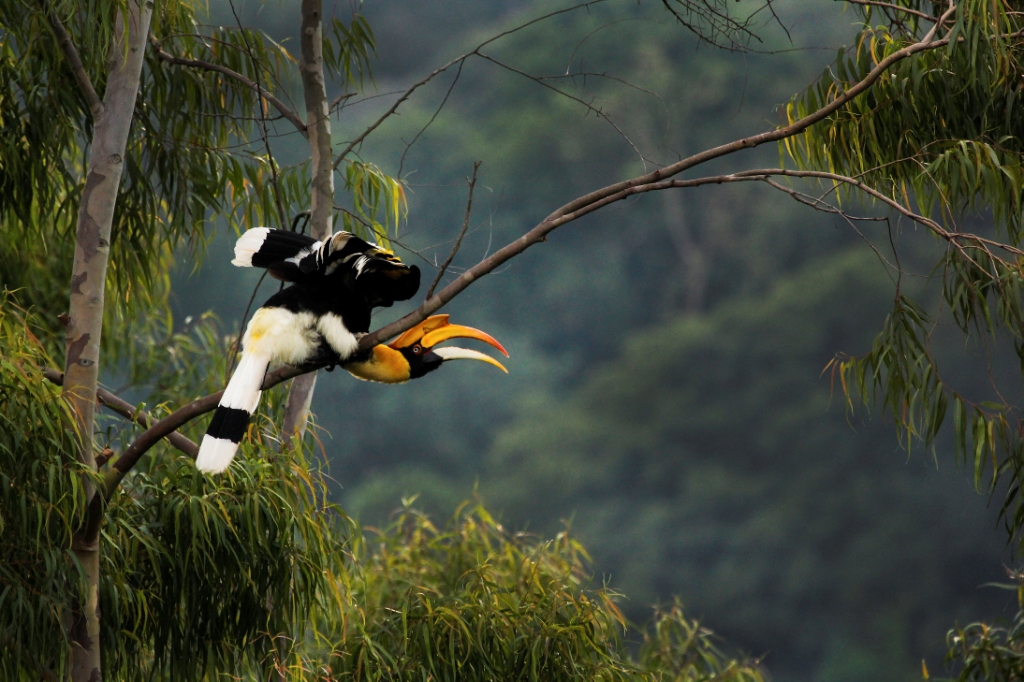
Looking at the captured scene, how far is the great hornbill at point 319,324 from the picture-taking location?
6.33ft

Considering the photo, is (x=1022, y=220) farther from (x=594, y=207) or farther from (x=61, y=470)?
(x=61, y=470)

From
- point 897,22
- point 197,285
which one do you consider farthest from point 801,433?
point 897,22

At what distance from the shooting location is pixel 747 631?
11711mm

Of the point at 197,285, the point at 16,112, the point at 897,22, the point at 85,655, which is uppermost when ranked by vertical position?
the point at 197,285

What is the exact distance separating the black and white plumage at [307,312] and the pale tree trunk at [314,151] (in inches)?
29.4

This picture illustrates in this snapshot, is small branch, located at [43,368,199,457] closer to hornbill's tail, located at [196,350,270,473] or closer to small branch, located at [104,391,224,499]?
small branch, located at [104,391,224,499]

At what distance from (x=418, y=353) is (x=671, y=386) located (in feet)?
40.5

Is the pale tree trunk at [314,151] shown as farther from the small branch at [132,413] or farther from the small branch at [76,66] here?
the small branch at [76,66]

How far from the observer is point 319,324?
2.04 metres

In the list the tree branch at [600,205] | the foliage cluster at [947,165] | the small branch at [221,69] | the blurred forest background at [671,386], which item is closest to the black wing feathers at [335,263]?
the tree branch at [600,205]

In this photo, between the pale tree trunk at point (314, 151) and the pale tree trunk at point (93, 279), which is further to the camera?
the pale tree trunk at point (314, 151)

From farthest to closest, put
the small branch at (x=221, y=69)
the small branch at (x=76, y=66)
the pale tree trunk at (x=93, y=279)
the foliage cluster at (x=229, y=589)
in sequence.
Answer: the small branch at (x=221, y=69) < the small branch at (x=76, y=66) < the pale tree trunk at (x=93, y=279) < the foliage cluster at (x=229, y=589)

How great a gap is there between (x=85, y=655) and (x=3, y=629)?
0.70 ft

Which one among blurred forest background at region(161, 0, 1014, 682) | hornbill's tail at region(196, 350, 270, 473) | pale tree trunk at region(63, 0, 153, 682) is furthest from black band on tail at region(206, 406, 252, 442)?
blurred forest background at region(161, 0, 1014, 682)
